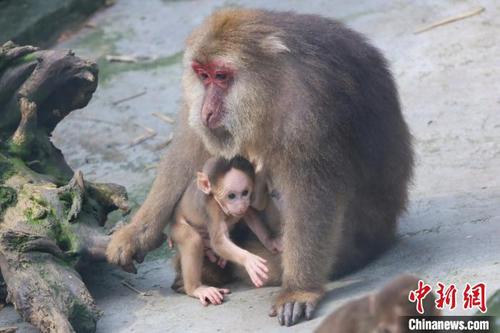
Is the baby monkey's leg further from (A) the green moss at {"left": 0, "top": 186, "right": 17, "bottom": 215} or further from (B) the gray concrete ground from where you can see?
(A) the green moss at {"left": 0, "top": 186, "right": 17, "bottom": 215}

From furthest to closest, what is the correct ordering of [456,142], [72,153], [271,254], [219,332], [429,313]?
[72,153] → [456,142] → [271,254] → [219,332] → [429,313]

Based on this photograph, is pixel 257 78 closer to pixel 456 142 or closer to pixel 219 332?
pixel 219 332

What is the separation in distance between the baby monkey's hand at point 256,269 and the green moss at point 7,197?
1.96 metres

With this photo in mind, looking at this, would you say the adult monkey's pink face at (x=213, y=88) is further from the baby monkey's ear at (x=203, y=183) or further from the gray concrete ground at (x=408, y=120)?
the gray concrete ground at (x=408, y=120)

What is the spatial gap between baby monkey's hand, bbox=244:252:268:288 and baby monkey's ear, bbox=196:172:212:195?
585 millimetres

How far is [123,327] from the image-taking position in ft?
24.4

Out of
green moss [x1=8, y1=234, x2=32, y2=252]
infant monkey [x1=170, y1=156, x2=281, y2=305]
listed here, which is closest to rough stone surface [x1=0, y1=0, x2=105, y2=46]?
green moss [x1=8, y1=234, x2=32, y2=252]

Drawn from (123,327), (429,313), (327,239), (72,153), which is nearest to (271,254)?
(327,239)

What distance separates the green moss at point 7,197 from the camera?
314 inches

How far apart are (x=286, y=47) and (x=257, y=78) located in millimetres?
294

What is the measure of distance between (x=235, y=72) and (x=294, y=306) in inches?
65.8

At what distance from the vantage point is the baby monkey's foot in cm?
754

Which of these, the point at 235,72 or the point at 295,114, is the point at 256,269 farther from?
the point at 235,72

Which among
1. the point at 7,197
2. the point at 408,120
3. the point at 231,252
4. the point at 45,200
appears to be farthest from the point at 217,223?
the point at 408,120
